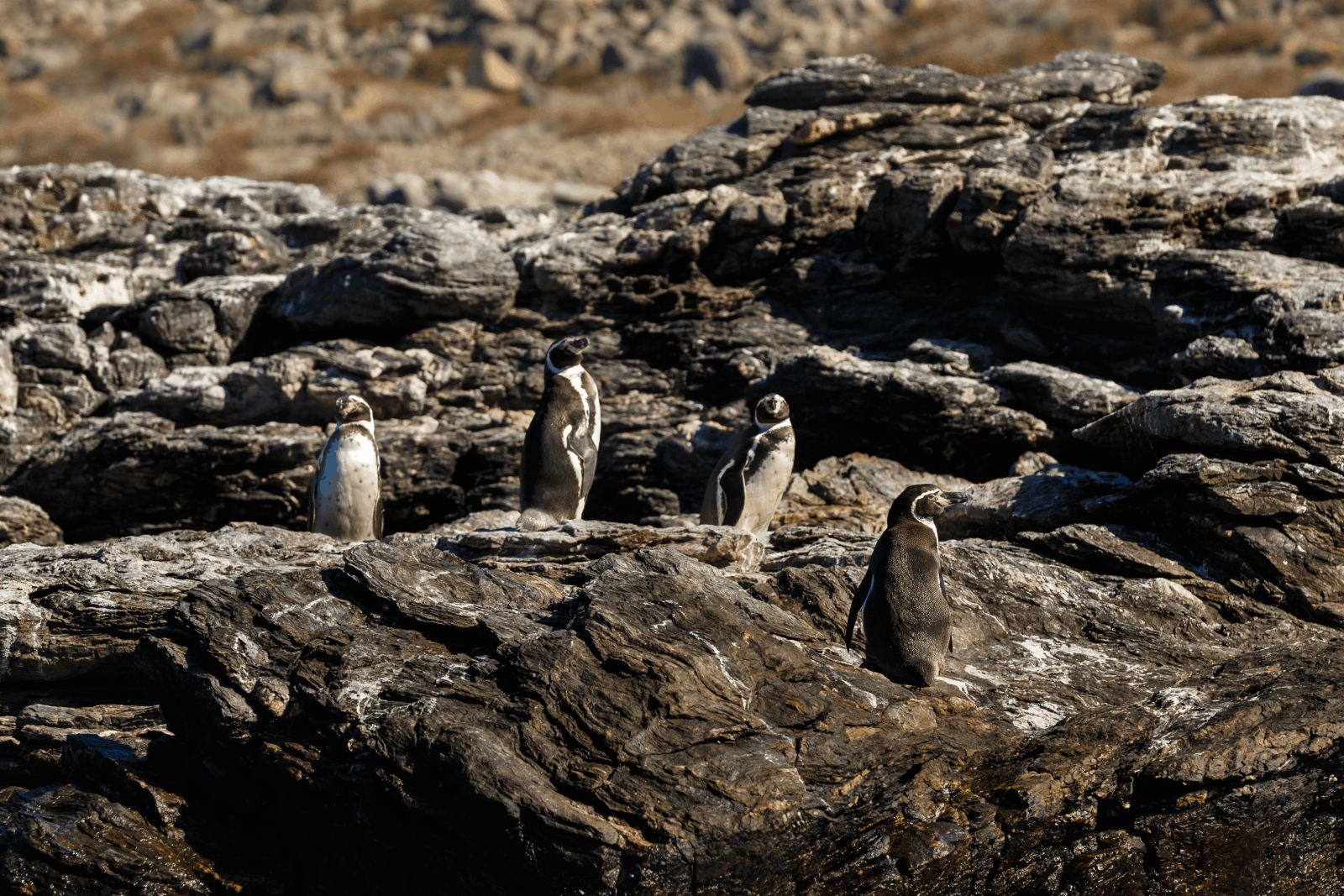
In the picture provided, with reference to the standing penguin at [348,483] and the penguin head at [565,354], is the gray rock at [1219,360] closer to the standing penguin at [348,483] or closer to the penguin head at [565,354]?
the penguin head at [565,354]

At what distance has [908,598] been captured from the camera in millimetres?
7234

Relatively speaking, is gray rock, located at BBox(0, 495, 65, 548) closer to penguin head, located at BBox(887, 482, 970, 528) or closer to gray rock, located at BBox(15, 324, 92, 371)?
gray rock, located at BBox(15, 324, 92, 371)

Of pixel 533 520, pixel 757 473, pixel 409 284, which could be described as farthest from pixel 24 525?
pixel 757 473

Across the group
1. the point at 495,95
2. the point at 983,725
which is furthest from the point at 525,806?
the point at 495,95

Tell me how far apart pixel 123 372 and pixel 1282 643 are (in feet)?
45.6

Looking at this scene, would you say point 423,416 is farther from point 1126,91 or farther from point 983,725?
point 1126,91

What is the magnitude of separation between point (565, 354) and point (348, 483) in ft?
8.87

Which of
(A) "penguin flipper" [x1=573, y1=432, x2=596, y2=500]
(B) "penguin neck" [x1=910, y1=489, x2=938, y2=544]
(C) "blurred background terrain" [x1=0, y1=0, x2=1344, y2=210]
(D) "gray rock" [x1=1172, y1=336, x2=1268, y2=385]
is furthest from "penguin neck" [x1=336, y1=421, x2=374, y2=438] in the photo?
(C) "blurred background terrain" [x1=0, y1=0, x2=1344, y2=210]

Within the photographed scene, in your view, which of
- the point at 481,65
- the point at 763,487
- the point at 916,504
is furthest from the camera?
the point at 481,65

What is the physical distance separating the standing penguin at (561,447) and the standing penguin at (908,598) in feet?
15.5

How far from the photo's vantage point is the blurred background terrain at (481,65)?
45.9 m

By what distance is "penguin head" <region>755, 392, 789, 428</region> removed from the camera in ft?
39.4

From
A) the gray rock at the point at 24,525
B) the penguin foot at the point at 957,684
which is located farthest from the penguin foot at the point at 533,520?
the gray rock at the point at 24,525

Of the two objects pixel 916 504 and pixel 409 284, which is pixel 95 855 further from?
pixel 409 284
